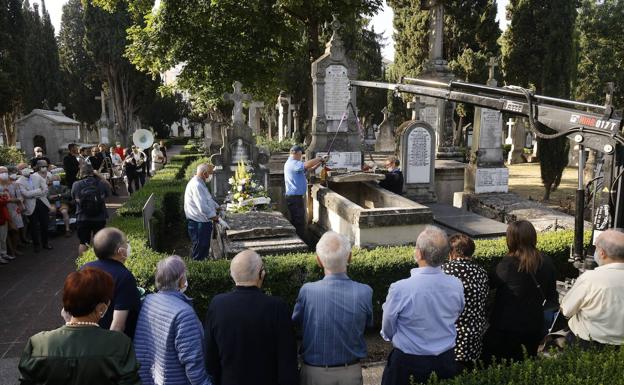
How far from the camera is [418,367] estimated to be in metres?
3.33

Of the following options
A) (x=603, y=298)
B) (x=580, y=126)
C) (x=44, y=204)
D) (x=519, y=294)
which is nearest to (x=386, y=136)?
(x=44, y=204)

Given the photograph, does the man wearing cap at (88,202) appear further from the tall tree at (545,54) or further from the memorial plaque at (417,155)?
the tall tree at (545,54)

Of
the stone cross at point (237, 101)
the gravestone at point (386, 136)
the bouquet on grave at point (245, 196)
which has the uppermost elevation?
the stone cross at point (237, 101)

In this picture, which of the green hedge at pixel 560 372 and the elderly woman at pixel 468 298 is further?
the elderly woman at pixel 468 298

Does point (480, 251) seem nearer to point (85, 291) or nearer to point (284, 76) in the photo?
point (85, 291)

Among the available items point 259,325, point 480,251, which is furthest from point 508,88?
point 259,325

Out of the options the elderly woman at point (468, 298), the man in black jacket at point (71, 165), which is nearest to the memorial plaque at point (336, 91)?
the man in black jacket at point (71, 165)

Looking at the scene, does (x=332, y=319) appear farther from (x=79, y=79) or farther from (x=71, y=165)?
(x=79, y=79)

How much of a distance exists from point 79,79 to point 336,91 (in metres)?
38.4

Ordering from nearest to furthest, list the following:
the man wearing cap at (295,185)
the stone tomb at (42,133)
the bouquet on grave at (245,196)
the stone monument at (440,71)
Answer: the man wearing cap at (295,185), the bouquet on grave at (245,196), the stone monument at (440,71), the stone tomb at (42,133)

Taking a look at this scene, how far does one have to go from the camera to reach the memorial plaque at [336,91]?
13266 mm

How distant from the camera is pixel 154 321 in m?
3.31

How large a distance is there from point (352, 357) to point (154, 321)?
1350mm

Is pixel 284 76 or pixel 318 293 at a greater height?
pixel 284 76
